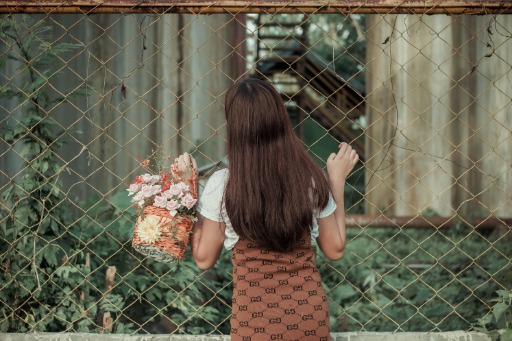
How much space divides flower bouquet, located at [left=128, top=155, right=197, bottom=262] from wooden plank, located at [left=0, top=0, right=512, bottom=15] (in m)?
0.71

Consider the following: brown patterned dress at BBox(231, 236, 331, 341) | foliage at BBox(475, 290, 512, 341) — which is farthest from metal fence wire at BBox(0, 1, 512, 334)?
brown patterned dress at BBox(231, 236, 331, 341)

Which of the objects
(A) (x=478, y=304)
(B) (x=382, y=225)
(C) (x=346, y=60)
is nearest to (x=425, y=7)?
(A) (x=478, y=304)

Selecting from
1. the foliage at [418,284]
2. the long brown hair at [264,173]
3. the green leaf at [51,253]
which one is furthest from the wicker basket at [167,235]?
the foliage at [418,284]

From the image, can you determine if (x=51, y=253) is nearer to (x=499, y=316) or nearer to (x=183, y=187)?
(x=183, y=187)

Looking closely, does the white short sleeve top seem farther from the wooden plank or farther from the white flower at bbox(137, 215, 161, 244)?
the wooden plank

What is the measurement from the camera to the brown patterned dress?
7.73ft

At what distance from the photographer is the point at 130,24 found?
22.6 ft

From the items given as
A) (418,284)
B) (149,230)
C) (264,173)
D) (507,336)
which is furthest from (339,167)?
(418,284)

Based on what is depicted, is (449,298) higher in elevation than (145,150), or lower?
lower

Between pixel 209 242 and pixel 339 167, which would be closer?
pixel 209 242

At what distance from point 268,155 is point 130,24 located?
487 cm

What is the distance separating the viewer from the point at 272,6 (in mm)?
2818

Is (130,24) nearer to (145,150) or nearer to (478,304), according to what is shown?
(145,150)

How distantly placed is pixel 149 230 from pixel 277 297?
18.6 inches
